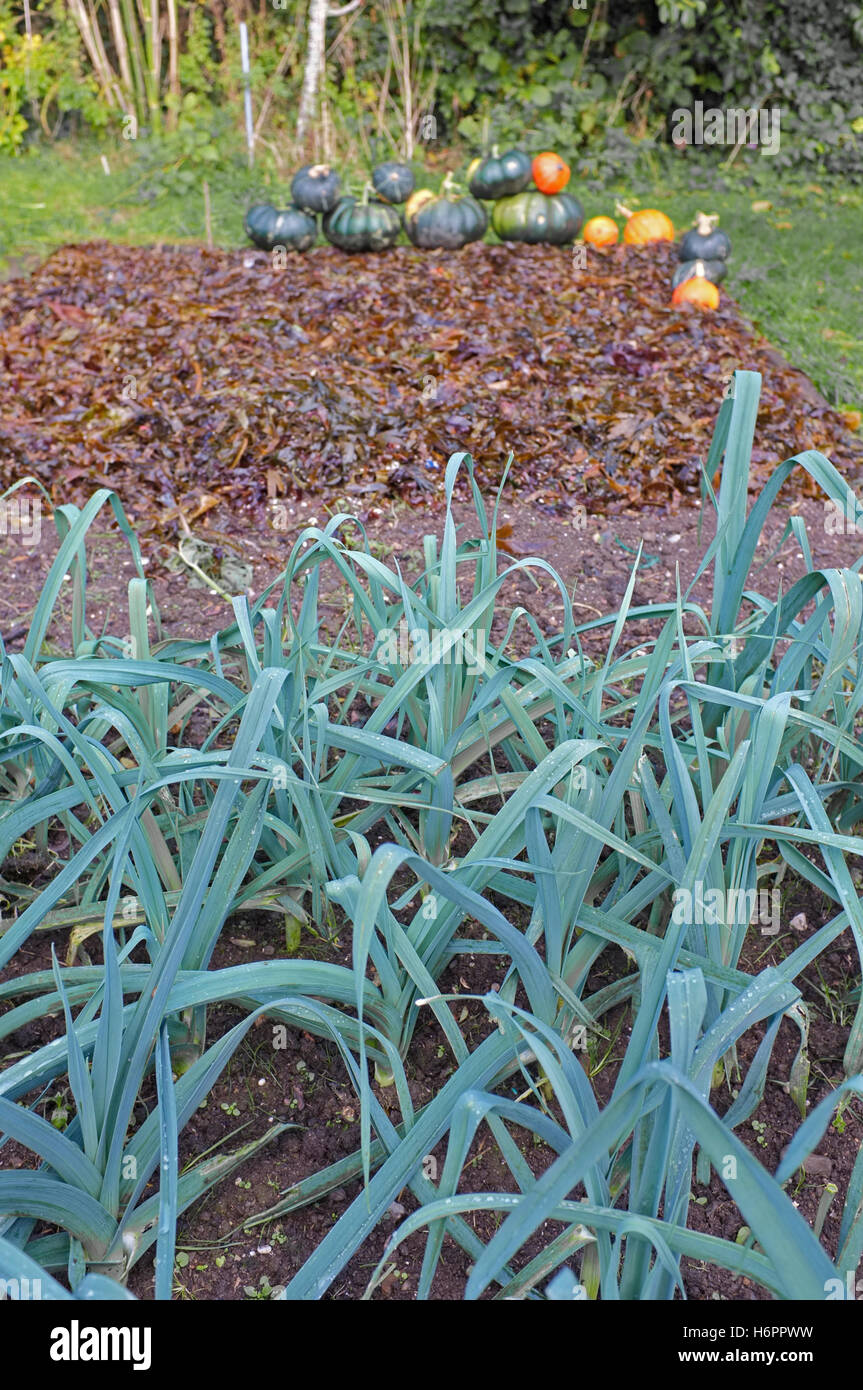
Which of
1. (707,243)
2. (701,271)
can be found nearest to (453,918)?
(701,271)

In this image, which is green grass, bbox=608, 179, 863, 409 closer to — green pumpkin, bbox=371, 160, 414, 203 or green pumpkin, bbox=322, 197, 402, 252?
green pumpkin, bbox=371, 160, 414, 203

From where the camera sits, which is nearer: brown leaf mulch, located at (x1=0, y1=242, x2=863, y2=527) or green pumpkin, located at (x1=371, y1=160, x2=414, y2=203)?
brown leaf mulch, located at (x1=0, y1=242, x2=863, y2=527)

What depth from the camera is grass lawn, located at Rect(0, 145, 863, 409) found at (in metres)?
5.20

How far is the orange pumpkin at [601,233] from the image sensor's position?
5676 millimetres

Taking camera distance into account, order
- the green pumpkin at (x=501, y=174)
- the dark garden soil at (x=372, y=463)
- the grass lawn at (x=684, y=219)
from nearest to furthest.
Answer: the dark garden soil at (x=372, y=463)
the grass lawn at (x=684, y=219)
the green pumpkin at (x=501, y=174)

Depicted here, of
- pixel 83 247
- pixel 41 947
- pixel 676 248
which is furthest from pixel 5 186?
pixel 41 947

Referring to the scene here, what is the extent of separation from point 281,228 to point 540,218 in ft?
4.38

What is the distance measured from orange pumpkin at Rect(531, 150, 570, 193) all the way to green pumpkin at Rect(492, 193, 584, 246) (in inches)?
6.0

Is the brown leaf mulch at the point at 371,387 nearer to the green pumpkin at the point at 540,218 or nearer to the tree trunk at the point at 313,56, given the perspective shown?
the green pumpkin at the point at 540,218

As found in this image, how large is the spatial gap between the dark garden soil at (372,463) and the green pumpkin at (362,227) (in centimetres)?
26

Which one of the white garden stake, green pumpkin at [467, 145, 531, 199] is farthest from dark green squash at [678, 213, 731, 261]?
the white garden stake
